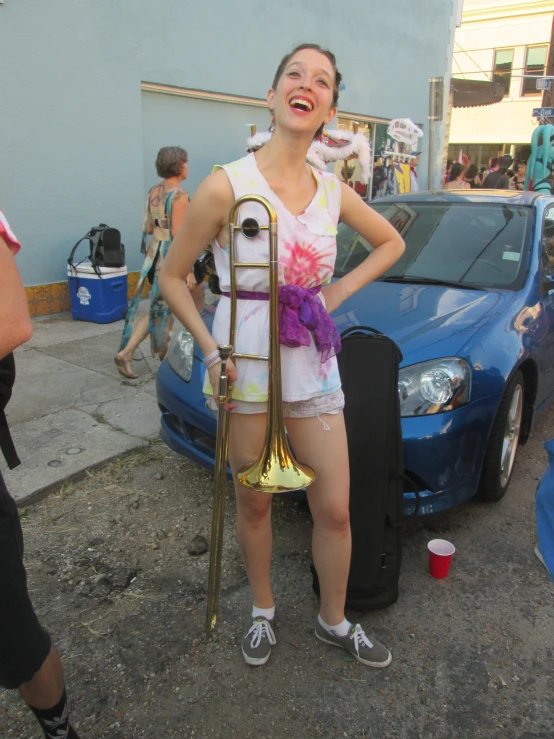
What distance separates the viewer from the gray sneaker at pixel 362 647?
7.22ft

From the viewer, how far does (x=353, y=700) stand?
2.07 metres

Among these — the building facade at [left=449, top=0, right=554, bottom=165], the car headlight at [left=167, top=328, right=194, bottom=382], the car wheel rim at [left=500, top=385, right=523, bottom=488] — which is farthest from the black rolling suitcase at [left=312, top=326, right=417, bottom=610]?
the building facade at [left=449, top=0, right=554, bottom=165]

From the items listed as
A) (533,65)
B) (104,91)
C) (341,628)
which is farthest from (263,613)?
(533,65)

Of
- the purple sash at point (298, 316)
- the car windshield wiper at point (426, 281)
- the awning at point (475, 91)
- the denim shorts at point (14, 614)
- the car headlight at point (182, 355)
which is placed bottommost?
the denim shorts at point (14, 614)

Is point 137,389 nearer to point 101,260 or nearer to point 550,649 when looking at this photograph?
point 101,260

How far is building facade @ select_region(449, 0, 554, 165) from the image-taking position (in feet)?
84.8

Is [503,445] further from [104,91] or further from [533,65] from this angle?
[533,65]

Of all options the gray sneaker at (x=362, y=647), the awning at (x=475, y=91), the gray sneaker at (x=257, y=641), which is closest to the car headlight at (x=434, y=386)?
the gray sneaker at (x=362, y=647)

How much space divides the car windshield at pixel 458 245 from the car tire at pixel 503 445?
683 millimetres

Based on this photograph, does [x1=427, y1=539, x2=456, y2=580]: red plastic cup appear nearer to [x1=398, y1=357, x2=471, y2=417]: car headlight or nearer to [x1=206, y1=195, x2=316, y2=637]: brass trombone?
[x1=398, y1=357, x2=471, y2=417]: car headlight

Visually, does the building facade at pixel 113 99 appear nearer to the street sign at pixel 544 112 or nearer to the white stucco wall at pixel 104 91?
the white stucco wall at pixel 104 91

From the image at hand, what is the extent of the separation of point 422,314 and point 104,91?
16.5 feet

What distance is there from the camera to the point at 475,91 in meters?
13.5

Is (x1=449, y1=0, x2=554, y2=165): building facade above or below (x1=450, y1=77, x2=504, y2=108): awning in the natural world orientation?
above
